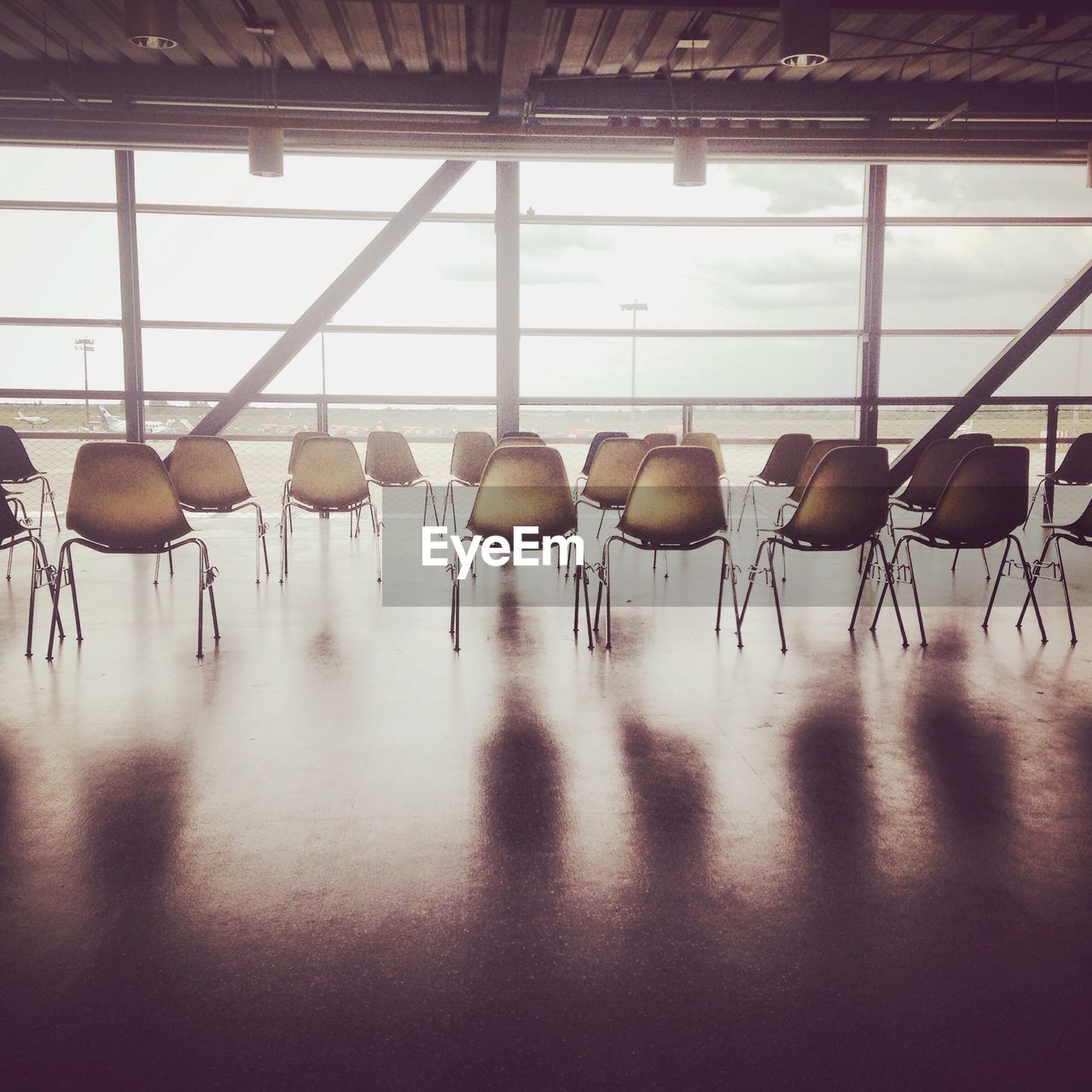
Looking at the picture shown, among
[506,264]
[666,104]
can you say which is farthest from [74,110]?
[666,104]

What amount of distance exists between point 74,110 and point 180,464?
4.72m

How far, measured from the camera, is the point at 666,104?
8.19m

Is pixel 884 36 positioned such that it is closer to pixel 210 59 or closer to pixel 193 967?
pixel 210 59

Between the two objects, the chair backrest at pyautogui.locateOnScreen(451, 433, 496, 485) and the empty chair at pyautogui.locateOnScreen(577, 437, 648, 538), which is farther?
the chair backrest at pyautogui.locateOnScreen(451, 433, 496, 485)

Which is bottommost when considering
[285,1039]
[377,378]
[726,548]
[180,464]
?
[285,1039]

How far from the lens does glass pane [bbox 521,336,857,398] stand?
8.91 m

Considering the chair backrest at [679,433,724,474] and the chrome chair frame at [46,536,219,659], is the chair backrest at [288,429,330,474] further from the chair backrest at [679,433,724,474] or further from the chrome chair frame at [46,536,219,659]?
the chair backrest at [679,433,724,474]

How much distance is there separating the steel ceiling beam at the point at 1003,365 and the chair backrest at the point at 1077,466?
251 cm

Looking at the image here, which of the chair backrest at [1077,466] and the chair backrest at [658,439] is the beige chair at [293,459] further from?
the chair backrest at [1077,466]

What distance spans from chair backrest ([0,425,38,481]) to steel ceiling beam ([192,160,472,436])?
84.7 inches

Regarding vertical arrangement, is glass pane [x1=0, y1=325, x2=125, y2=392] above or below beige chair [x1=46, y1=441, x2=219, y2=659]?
above

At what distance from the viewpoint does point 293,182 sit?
8.56 metres

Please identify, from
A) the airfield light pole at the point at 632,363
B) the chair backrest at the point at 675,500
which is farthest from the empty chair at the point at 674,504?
the airfield light pole at the point at 632,363

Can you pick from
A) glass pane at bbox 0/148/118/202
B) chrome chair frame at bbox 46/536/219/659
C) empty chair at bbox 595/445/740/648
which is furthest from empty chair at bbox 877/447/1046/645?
glass pane at bbox 0/148/118/202
